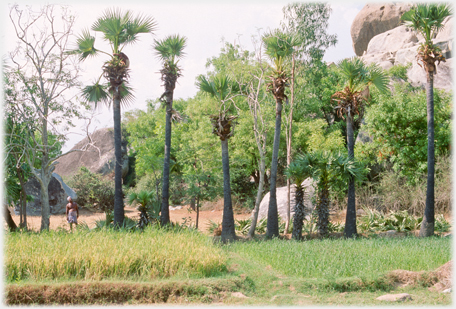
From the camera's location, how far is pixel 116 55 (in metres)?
15.1

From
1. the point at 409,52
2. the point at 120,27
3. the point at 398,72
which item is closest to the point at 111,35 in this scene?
the point at 120,27

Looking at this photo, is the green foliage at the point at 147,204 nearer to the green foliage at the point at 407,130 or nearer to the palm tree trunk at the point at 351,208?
the palm tree trunk at the point at 351,208

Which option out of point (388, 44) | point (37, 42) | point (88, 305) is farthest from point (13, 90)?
point (388, 44)

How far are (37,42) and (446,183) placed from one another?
65.3ft

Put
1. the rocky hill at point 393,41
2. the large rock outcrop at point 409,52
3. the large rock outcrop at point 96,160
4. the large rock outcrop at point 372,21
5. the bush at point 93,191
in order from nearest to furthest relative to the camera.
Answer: the bush at point 93,191, the large rock outcrop at point 409,52, the rocky hill at point 393,41, the large rock outcrop at point 96,160, the large rock outcrop at point 372,21

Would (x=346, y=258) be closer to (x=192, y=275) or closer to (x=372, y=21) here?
(x=192, y=275)

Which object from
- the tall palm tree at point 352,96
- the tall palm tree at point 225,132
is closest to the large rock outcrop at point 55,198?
the tall palm tree at point 225,132

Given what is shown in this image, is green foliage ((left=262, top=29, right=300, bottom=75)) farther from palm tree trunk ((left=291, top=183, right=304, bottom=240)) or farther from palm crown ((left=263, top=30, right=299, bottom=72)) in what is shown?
palm tree trunk ((left=291, top=183, right=304, bottom=240))

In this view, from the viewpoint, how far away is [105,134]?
3291cm

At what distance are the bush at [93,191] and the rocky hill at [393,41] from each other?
2023 centimetres

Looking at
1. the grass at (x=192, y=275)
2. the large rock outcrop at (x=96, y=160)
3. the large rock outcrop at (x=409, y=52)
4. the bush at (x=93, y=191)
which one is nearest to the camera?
the grass at (x=192, y=275)

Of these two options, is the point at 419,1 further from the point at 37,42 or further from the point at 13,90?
the point at 13,90

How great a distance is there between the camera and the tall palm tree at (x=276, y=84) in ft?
49.0

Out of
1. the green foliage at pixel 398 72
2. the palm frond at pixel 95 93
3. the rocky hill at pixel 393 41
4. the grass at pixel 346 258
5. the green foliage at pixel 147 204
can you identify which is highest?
the rocky hill at pixel 393 41
